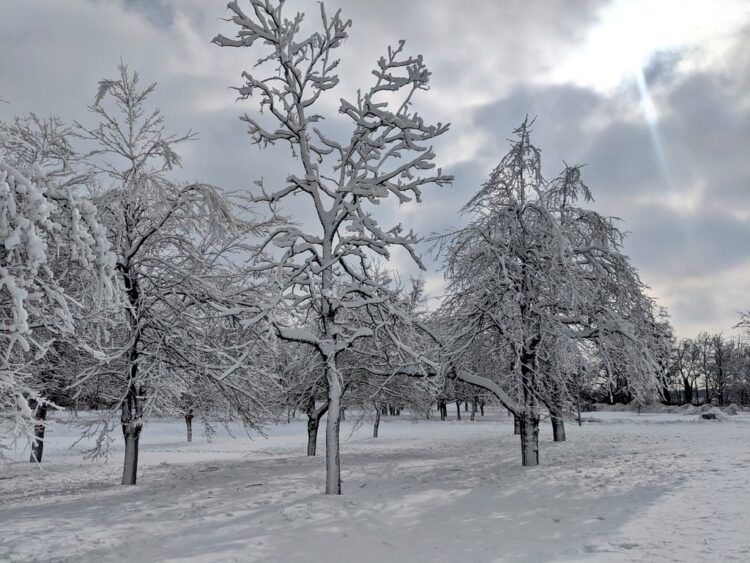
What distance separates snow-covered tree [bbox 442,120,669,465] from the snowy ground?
2.29 m

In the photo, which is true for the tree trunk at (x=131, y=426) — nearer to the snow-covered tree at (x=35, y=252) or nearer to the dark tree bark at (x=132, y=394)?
the dark tree bark at (x=132, y=394)

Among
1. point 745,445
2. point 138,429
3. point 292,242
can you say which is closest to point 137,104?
point 292,242

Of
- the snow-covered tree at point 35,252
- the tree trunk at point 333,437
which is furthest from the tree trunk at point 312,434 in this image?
the snow-covered tree at point 35,252

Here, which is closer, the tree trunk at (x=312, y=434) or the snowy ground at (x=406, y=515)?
the snowy ground at (x=406, y=515)

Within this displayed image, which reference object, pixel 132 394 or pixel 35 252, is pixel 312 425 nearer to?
pixel 132 394

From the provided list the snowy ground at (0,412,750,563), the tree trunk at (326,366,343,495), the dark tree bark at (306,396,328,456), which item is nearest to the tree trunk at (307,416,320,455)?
the dark tree bark at (306,396,328,456)

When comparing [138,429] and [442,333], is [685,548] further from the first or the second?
[138,429]

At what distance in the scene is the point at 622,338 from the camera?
40.8ft

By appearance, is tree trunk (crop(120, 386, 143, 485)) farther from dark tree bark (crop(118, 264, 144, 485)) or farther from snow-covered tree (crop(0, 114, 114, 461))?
snow-covered tree (crop(0, 114, 114, 461))

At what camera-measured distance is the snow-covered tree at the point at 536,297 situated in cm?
1208

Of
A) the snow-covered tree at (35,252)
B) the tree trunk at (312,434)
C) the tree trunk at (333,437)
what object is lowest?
the tree trunk at (312,434)

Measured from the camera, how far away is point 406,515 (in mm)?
8180

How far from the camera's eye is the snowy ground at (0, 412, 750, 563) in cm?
629

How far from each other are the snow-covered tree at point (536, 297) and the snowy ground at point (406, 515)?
7.52ft
